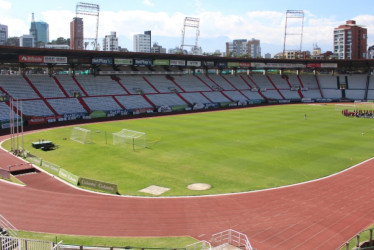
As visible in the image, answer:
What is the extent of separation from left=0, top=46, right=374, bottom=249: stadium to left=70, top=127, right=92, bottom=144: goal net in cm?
21

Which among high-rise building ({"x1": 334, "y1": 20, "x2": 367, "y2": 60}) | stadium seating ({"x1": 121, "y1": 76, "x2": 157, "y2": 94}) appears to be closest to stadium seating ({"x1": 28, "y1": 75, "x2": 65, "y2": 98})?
stadium seating ({"x1": 121, "y1": 76, "x2": 157, "y2": 94})

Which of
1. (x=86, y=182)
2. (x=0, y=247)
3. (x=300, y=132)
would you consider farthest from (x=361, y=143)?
(x=0, y=247)

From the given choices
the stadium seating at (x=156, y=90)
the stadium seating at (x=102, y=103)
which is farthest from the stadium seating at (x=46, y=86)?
the stadium seating at (x=102, y=103)

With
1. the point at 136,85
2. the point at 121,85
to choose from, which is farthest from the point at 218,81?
the point at 121,85

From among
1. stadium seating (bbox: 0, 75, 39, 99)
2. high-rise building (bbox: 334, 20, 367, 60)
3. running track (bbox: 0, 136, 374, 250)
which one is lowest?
running track (bbox: 0, 136, 374, 250)

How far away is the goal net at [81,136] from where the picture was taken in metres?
42.8

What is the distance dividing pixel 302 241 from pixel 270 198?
6033 mm

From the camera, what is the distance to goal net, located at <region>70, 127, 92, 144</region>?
4280 cm

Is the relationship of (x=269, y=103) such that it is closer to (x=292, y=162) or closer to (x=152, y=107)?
(x=152, y=107)

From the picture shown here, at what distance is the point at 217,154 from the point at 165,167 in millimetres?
6630

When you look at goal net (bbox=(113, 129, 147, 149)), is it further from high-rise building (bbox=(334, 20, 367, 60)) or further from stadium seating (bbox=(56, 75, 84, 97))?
high-rise building (bbox=(334, 20, 367, 60))

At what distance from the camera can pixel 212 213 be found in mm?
20812

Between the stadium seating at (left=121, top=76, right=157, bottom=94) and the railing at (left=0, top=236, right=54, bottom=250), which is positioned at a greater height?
the stadium seating at (left=121, top=76, right=157, bottom=94)

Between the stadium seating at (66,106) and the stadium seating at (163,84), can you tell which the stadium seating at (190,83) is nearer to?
the stadium seating at (163,84)
